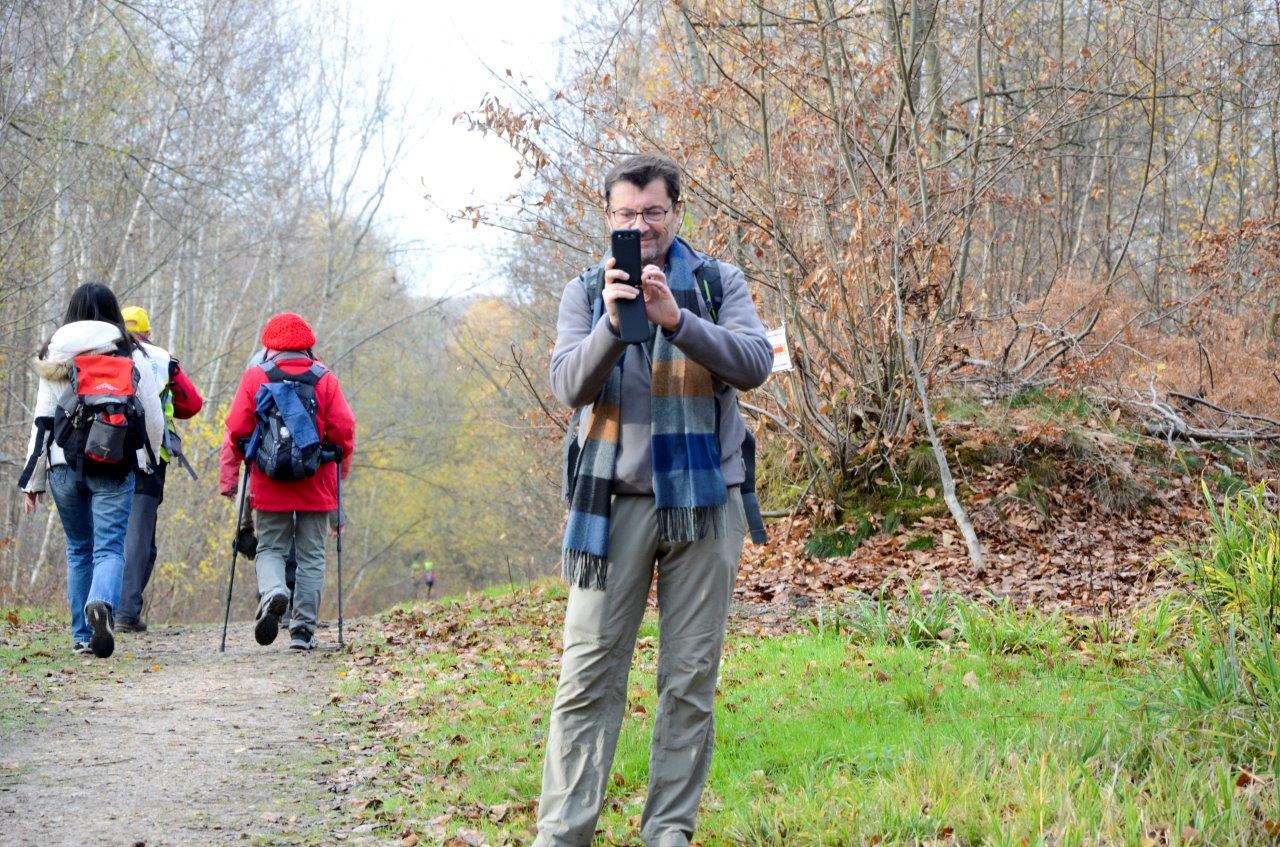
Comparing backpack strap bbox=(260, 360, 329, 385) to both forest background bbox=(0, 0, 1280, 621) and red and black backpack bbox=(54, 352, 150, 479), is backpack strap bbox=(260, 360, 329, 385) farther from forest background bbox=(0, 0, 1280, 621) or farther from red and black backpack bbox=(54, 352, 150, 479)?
forest background bbox=(0, 0, 1280, 621)

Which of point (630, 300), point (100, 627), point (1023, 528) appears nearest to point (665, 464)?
point (630, 300)

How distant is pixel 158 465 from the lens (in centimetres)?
867

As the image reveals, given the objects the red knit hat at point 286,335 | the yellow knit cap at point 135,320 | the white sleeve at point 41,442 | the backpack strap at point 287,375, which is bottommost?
the white sleeve at point 41,442

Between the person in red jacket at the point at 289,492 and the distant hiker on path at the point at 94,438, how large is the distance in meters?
0.59

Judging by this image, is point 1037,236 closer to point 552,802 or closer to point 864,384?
point 864,384

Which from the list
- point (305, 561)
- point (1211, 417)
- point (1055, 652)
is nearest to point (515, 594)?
point (305, 561)

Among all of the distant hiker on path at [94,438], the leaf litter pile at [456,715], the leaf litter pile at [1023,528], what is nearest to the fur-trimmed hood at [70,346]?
the distant hiker on path at [94,438]

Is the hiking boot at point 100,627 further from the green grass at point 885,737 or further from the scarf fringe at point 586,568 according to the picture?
the scarf fringe at point 586,568

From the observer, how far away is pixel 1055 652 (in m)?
6.51

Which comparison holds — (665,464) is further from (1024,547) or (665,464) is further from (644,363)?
(1024,547)

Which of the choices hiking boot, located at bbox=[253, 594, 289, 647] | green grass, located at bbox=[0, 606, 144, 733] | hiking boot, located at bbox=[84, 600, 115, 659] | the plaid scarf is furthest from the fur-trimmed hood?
the plaid scarf

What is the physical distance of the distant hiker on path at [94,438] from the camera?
7.73 meters

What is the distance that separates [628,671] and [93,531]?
18.0 feet

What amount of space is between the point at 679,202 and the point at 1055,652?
151 inches
